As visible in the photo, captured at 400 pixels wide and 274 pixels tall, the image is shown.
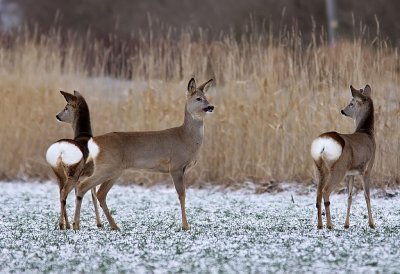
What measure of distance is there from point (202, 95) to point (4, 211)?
2.44m

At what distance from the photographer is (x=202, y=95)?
8.26 meters

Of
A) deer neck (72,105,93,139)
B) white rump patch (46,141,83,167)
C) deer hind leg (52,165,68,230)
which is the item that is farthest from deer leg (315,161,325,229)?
deer neck (72,105,93,139)

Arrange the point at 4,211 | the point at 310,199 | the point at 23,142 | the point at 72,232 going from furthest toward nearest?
the point at 23,142 < the point at 310,199 < the point at 4,211 < the point at 72,232

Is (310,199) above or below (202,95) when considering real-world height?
below

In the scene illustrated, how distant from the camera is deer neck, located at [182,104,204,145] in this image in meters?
8.09

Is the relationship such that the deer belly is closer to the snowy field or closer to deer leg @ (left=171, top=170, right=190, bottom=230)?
deer leg @ (left=171, top=170, right=190, bottom=230)

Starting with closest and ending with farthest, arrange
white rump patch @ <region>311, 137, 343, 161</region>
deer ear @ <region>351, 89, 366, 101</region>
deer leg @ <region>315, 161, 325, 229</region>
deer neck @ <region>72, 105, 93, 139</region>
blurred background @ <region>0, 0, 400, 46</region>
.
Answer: white rump patch @ <region>311, 137, 343, 161</region>
deer leg @ <region>315, 161, 325, 229</region>
deer ear @ <region>351, 89, 366, 101</region>
deer neck @ <region>72, 105, 93, 139</region>
blurred background @ <region>0, 0, 400, 46</region>

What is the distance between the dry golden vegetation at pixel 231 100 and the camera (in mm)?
10797

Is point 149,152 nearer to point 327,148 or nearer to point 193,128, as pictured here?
point 193,128

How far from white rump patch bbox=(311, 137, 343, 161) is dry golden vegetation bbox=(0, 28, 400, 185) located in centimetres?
322

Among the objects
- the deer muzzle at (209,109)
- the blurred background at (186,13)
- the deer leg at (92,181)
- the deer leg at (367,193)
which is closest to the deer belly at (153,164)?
the deer leg at (92,181)

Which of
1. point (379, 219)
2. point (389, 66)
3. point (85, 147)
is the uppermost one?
point (389, 66)

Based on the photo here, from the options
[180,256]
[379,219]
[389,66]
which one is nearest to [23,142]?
[389,66]

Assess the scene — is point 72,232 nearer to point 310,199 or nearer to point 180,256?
point 180,256
